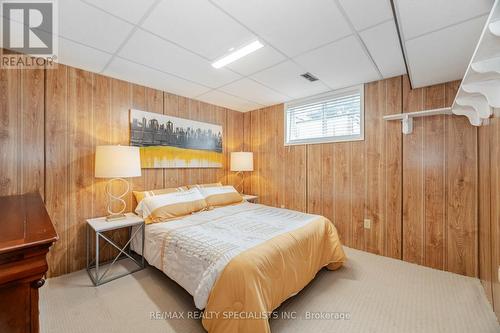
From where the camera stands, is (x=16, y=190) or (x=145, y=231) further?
(x=145, y=231)

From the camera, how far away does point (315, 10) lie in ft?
5.37

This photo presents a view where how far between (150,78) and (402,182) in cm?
353

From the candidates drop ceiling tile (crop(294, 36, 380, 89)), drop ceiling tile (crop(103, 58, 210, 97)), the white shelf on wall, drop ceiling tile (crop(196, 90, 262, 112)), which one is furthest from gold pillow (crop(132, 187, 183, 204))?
the white shelf on wall

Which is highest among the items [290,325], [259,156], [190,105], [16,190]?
[190,105]

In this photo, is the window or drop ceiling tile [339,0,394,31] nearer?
drop ceiling tile [339,0,394,31]

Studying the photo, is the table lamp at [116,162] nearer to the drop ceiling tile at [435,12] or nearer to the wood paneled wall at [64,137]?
the wood paneled wall at [64,137]

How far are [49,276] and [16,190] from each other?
987 mm

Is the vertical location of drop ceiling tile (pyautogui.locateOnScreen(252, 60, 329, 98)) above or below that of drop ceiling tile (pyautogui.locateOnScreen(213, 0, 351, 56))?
below

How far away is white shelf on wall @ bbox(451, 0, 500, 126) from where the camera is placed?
1.10 m

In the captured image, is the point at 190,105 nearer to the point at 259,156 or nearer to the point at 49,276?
the point at 259,156

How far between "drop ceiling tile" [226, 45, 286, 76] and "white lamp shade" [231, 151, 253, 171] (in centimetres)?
162

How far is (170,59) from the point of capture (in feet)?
7.69

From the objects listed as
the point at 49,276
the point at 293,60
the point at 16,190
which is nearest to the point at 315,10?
the point at 293,60

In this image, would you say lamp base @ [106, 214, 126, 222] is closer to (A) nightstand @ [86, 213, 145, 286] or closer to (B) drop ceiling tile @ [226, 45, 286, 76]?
(A) nightstand @ [86, 213, 145, 286]
